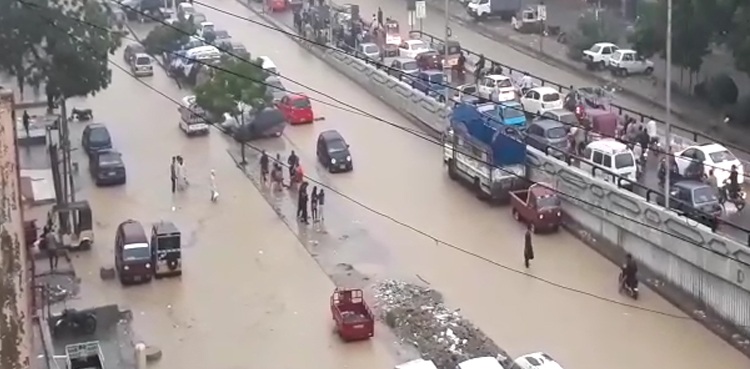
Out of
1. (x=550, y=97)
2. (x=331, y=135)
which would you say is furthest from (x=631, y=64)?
(x=331, y=135)

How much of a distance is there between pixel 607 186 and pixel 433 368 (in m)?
7.77

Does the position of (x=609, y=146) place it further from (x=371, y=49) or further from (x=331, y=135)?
(x=371, y=49)

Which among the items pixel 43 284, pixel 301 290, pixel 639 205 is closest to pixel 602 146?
pixel 639 205

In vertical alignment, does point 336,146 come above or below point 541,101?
below

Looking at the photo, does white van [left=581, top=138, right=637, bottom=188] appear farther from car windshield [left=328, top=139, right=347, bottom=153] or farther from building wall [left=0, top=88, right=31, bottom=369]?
building wall [left=0, top=88, right=31, bottom=369]

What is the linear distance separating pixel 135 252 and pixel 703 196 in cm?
1064

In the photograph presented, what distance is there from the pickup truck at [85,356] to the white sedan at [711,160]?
13.3 metres

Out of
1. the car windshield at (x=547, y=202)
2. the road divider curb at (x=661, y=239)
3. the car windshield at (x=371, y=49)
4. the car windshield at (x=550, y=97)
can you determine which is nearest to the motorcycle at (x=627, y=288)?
the road divider curb at (x=661, y=239)

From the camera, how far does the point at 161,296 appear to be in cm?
2233

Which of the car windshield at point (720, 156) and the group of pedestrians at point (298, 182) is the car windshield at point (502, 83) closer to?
the group of pedestrians at point (298, 182)

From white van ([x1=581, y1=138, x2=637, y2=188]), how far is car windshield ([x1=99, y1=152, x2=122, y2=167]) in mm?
10726

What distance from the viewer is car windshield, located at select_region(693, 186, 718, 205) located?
23469 millimetres

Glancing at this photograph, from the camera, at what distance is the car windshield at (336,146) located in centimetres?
2964

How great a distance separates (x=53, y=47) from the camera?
2795 centimetres
